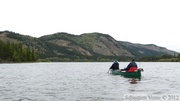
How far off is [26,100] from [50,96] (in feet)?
9.20

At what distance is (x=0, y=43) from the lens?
6658 inches

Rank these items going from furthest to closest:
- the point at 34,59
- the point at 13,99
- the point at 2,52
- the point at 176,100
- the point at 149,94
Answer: the point at 34,59 → the point at 2,52 → the point at 149,94 → the point at 13,99 → the point at 176,100

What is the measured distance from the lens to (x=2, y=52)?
165 metres

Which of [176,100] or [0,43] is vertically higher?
[0,43]

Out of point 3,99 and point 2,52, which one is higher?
point 2,52

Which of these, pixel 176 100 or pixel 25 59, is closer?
pixel 176 100

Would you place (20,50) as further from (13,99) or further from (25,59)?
(13,99)

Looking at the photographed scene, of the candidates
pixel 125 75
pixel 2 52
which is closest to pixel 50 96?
pixel 125 75

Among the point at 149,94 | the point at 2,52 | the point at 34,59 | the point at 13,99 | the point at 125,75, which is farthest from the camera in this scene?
the point at 34,59

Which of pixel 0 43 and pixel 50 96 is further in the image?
pixel 0 43

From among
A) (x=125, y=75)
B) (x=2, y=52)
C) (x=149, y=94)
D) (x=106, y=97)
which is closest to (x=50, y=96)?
(x=106, y=97)

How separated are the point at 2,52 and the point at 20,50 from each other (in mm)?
10010

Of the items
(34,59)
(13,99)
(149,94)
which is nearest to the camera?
(13,99)

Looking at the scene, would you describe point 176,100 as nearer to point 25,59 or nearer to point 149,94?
point 149,94
